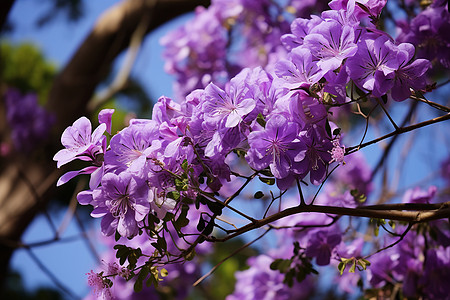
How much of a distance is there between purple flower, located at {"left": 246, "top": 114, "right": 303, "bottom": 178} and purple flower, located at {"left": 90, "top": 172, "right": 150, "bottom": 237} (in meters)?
0.13

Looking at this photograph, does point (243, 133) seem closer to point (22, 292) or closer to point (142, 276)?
point (142, 276)

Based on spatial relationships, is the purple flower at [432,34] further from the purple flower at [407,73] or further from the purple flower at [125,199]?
the purple flower at [125,199]

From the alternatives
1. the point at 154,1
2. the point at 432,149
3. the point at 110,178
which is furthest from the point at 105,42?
the point at 110,178

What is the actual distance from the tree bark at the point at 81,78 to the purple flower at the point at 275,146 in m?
2.00

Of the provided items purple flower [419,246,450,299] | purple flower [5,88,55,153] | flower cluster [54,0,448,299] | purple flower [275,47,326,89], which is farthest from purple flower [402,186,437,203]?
purple flower [5,88,55,153]

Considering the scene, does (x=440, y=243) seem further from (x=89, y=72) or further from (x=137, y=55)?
(x=89, y=72)

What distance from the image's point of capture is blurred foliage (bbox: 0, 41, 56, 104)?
20.9ft

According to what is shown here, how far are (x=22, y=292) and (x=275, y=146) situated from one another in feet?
16.7

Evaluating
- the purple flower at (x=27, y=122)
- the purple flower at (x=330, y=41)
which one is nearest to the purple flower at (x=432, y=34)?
the purple flower at (x=330, y=41)

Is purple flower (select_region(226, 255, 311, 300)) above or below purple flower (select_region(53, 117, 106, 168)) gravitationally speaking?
below

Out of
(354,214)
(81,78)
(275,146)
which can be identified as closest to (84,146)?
(275,146)

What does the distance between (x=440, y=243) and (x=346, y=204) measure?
0.20m

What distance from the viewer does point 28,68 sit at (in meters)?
6.50

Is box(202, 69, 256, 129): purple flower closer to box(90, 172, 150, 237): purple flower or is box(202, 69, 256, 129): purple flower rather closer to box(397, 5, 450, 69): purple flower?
box(90, 172, 150, 237): purple flower
